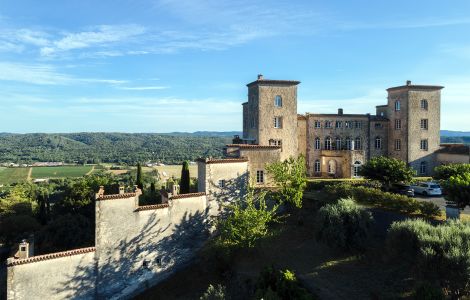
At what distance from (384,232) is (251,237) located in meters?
9.76

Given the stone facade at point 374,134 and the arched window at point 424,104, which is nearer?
the stone facade at point 374,134

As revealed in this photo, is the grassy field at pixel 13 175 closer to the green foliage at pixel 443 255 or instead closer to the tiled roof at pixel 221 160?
the tiled roof at pixel 221 160

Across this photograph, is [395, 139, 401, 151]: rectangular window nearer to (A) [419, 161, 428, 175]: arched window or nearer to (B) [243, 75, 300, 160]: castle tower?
(A) [419, 161, 428, 175]: arched window

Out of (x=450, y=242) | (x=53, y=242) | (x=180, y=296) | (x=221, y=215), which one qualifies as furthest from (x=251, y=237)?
(x=53, y=242)

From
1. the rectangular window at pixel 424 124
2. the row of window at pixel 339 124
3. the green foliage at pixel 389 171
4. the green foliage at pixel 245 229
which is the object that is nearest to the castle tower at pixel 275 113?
the row of window at pixel 339 124

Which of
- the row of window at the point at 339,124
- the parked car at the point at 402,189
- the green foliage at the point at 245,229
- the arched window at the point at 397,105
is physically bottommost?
the green foliage at the point at 245,229

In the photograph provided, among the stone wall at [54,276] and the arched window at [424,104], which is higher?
the arched window at [424,104]

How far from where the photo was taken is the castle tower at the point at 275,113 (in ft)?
134

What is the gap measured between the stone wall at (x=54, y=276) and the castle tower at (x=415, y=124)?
40850mm

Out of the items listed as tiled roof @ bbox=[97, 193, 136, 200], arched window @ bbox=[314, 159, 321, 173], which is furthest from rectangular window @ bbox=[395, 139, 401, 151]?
tiled roof @ bbox=[97, 193, 136, 200]

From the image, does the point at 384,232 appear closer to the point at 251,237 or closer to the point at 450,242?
the point at 450,242

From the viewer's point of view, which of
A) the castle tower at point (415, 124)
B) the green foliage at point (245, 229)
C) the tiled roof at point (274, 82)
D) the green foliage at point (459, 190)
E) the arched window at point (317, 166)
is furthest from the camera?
the arched window at point (317, 166)

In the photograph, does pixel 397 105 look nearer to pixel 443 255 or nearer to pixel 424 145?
pixel 424 145

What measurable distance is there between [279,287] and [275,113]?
2473cm
